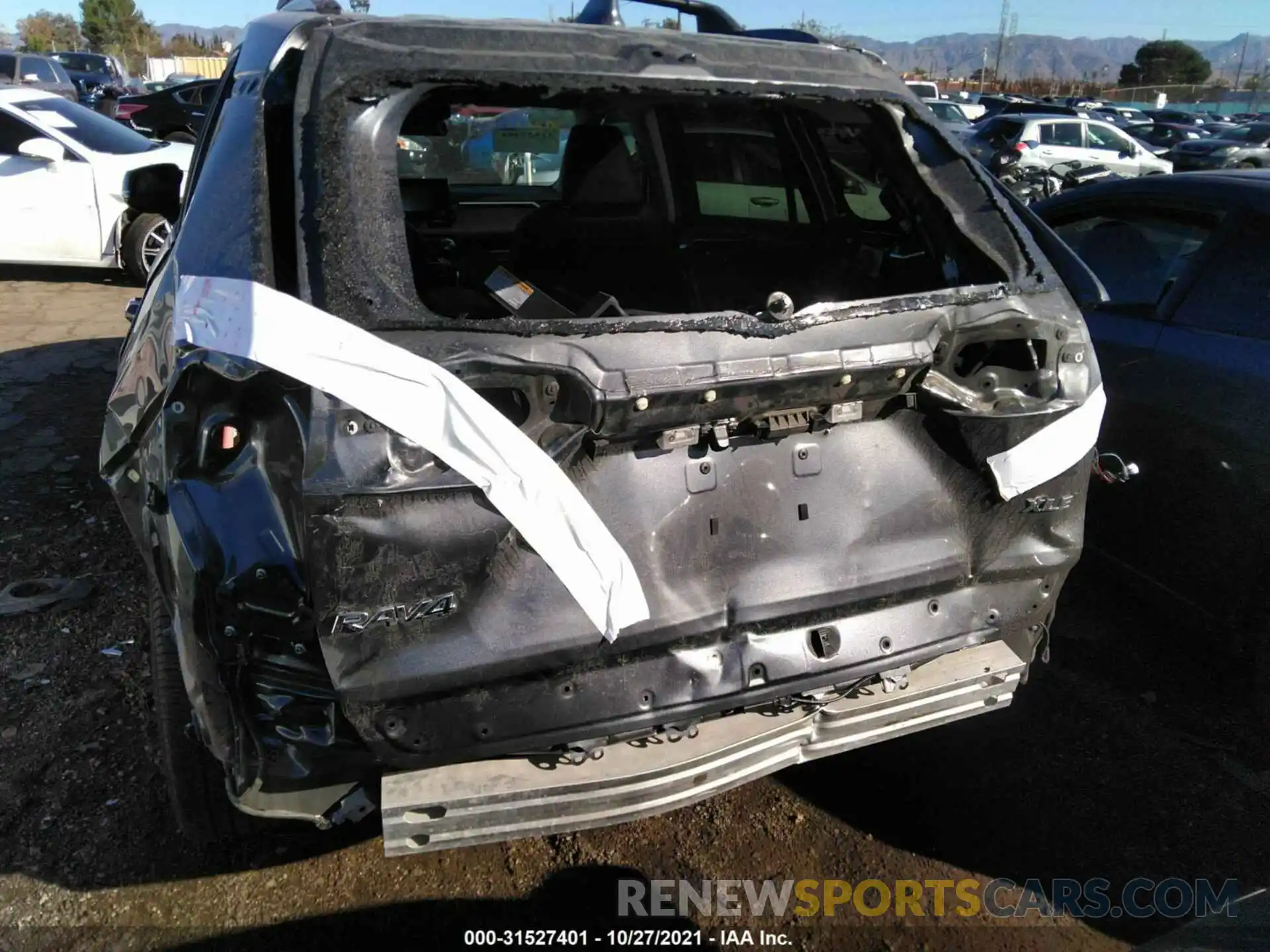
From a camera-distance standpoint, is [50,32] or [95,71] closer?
[95,71]

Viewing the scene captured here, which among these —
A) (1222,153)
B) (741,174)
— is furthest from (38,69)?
(1222,153)

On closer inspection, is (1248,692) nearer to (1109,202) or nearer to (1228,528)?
(1228,528)

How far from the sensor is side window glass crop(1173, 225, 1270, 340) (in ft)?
10.0

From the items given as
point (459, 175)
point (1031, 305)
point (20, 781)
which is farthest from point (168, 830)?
point (459, 175)

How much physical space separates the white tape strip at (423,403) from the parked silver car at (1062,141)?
17.4 metres

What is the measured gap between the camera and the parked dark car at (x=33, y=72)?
18500 mm

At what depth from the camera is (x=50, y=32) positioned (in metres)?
60.6

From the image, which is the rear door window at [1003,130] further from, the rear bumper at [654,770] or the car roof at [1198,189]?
the rear bumper at [654,770]

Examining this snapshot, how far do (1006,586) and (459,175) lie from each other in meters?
2.98

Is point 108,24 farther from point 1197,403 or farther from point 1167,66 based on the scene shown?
point 1197,403

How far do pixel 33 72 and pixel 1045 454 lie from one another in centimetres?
2310

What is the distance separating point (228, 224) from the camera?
1.90 meters

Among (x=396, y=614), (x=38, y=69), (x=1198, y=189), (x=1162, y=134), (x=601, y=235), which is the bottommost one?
(x=1162, y=134)

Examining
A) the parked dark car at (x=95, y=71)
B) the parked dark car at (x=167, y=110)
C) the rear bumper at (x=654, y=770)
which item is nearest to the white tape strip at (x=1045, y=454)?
the rear bumper at (x=654, y=770)
